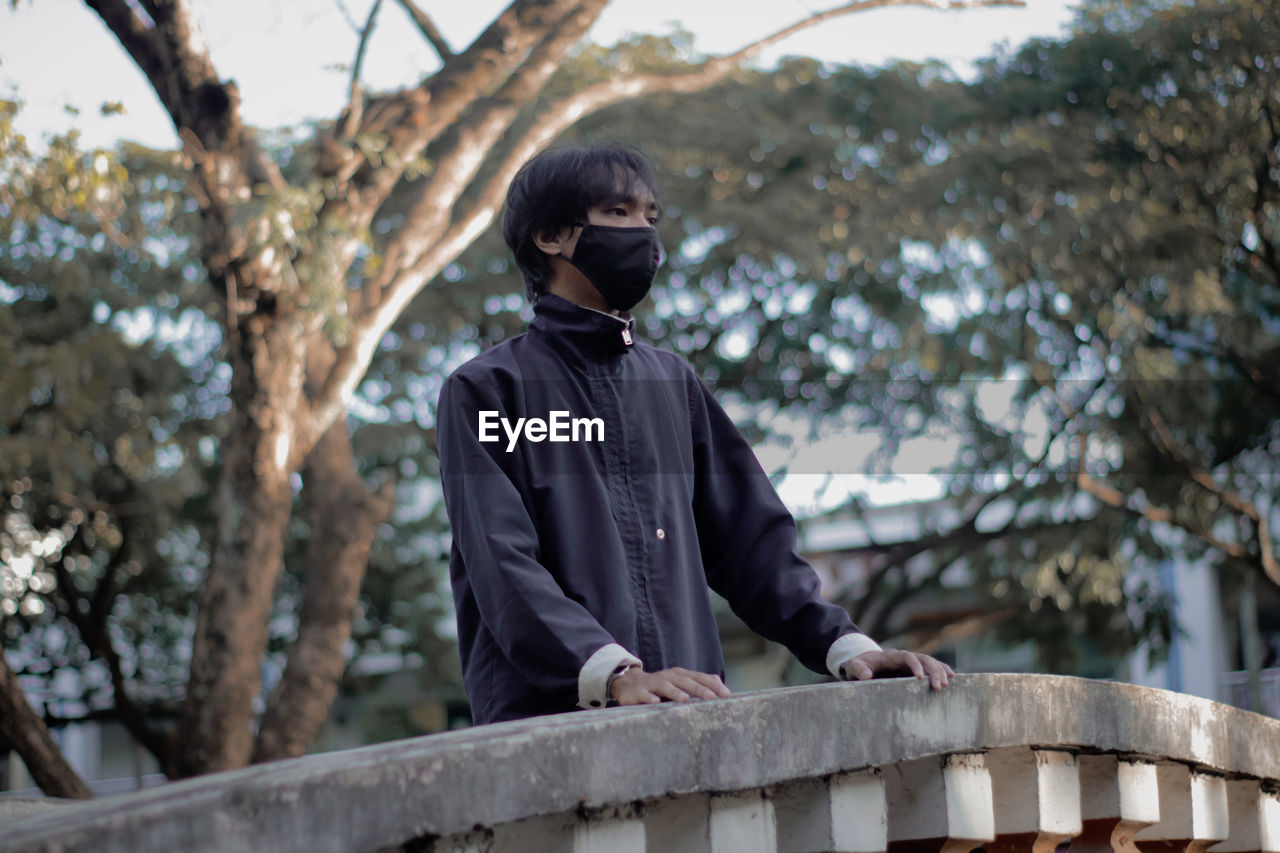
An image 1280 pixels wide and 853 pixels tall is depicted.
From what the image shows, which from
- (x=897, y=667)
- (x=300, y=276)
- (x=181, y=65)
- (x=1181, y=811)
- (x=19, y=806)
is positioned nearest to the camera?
(x=897, y=667)

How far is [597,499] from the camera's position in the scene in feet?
7.30

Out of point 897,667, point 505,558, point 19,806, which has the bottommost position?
point 19,806

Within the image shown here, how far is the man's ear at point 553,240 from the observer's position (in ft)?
8.04

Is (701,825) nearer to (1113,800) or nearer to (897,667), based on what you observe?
(897,667)

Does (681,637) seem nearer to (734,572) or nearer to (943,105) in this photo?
(734,572)

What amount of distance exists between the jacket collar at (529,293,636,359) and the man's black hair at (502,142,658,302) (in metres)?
0.12

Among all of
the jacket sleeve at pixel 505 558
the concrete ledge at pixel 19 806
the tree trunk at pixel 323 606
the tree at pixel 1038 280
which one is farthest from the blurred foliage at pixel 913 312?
the jacket sleeve at pixel 505 558

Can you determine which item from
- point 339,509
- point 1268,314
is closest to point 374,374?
point 339,509

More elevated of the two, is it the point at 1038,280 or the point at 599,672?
the point at 1038,280

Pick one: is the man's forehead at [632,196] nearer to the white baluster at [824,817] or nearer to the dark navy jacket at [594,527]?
the dark navy jacket at [594,527]

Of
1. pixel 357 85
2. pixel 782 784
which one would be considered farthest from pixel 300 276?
pixel 782 784

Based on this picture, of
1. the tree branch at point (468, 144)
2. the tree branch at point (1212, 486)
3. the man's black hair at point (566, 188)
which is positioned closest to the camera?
the man's black hair at point (566, 188)

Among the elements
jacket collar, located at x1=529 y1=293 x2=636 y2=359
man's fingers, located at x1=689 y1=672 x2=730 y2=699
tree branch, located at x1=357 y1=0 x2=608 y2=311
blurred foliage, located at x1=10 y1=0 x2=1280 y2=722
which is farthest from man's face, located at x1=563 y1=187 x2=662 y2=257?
blurred foliage, located at x1=10 y1=0 x2=1280 y2=722

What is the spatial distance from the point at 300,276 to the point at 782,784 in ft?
16.5
